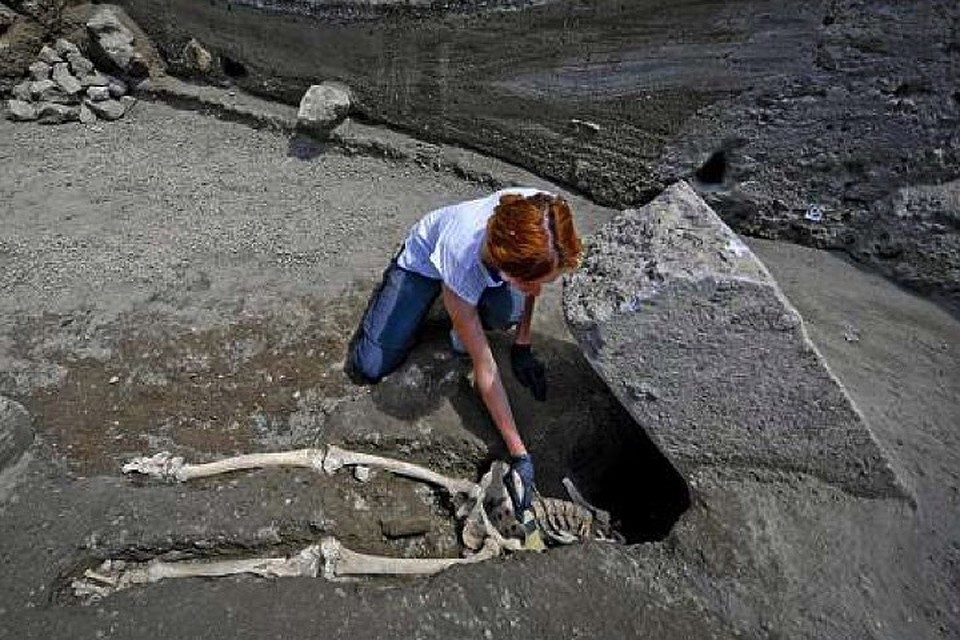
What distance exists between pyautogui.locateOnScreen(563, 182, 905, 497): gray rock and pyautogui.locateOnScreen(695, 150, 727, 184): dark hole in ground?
1.61 metres

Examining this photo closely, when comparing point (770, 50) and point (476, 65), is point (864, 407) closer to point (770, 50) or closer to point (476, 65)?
point (770, 50)

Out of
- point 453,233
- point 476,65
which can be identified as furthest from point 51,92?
point 453,233

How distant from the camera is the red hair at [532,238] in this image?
224 cm

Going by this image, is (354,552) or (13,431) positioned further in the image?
(13,431)

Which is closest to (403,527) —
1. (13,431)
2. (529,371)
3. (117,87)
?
(529,371)

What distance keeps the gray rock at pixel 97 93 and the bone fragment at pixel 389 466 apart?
372 cm

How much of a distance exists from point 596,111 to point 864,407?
7.09 feet

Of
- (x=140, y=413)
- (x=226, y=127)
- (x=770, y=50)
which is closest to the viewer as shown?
(x=140, y=413)

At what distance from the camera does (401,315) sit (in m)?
3.12

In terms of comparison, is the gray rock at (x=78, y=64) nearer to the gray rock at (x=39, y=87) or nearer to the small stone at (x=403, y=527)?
the gray rock at (x=39, y=87)

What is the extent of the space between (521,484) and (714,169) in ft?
7.36

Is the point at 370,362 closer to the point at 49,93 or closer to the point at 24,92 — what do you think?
the point at 49,93

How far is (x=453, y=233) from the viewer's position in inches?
108

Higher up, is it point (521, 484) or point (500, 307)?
point (500, 307)
